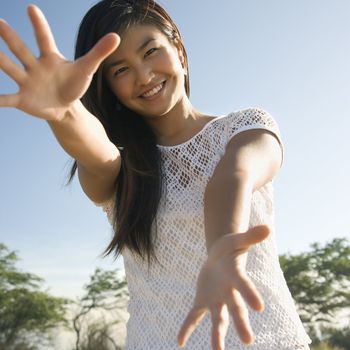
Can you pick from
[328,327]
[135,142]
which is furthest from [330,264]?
[135,142]

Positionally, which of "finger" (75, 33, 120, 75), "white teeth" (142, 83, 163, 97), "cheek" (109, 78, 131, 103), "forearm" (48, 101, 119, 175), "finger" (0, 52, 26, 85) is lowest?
"finger" (0, 52, 26, 85)

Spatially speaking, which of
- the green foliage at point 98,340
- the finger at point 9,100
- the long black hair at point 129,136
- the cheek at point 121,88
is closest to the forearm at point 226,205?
the finger at point 9,100

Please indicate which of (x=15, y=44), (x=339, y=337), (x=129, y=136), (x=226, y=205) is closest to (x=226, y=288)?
(x=226, y=205)

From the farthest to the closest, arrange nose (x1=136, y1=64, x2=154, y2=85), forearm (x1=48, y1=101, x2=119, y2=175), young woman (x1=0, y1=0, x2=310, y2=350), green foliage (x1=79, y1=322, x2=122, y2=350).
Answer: green foliage (x1=79, y1=322, x2=122, y2=350) < nose (x1=136, y1=64, x2=154, y2=85) < young woman (x1=0, y1=0, x2=310, y2=350) < forearm (x1=48, y1=101, x2=119, y2=175)

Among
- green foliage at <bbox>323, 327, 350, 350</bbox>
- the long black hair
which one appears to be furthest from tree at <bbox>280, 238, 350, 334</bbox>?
the long black hair

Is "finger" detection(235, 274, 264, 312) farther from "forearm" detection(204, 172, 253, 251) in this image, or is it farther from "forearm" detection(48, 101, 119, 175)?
"forearm" detection(48, 101, 119, 175)

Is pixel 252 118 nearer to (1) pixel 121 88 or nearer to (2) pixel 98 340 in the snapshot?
(1) pixel 121 88

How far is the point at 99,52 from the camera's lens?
1599 millimetres

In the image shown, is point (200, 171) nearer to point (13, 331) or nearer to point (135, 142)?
point (135, 142)

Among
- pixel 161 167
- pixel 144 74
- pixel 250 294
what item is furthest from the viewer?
pixel 161 167

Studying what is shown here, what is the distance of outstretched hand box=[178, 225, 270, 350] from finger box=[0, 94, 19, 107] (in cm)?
69

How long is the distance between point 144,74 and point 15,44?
88cm

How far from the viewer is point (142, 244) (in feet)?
7.97

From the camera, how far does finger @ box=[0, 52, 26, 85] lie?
5.16 ft
